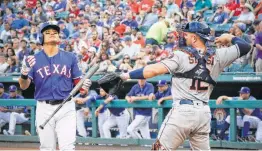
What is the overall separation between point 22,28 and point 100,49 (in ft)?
13.5

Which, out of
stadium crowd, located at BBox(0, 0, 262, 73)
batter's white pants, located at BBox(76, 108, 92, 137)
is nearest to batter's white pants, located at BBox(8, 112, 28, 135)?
batter's white pants, located at BBox(76, 108, 92, 137)

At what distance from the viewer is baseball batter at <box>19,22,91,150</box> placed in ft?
23.0

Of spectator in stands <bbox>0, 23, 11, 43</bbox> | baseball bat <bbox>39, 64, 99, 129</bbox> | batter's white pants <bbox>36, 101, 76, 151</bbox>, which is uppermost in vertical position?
spectator in stands <bbox>0, 23, 11, 43</bbox>

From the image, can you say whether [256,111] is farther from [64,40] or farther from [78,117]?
[64,40]

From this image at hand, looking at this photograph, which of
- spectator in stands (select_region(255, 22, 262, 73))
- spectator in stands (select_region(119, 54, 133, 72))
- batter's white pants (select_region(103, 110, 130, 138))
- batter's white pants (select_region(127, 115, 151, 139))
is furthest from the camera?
spectator in stands (select_region(119, 54, 133, 72))

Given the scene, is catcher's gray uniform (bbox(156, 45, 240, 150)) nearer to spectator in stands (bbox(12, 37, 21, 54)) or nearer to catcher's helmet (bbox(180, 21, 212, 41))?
catcher's helmet (bbox(180, 21, 212, 41))

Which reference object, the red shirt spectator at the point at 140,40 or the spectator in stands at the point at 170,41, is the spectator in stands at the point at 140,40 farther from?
the spectator in stands at the point at 170,41

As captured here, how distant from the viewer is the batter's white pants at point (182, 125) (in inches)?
233

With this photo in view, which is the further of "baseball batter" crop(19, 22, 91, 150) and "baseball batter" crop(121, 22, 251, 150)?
"baseball batter" crop(19, 22, 91, 150)

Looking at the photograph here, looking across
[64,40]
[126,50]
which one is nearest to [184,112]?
[126,50]

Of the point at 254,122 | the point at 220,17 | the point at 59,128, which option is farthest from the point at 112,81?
the point at 220,17

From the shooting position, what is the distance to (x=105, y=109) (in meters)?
11.9

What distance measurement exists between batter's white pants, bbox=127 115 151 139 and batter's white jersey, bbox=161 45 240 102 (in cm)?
543

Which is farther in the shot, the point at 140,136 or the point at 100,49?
the point at 100,49
